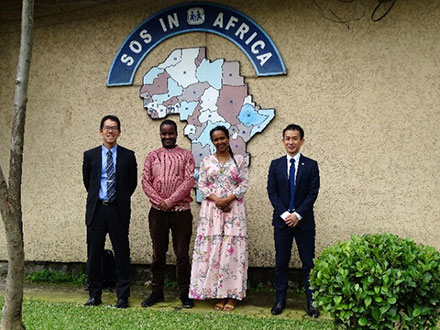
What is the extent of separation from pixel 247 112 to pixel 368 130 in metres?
1.43

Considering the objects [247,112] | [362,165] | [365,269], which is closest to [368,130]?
[362,165]

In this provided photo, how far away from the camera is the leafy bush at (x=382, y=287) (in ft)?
11.7

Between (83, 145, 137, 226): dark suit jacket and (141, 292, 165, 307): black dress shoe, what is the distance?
841 mm

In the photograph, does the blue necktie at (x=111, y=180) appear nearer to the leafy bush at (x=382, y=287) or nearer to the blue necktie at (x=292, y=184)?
the blue necktie at (x=292, y=184)

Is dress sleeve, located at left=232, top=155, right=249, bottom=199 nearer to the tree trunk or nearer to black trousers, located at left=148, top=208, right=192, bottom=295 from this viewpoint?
black trousers, located at left=148, top=208, right=192, bottom=295

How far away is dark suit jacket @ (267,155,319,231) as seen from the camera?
554 centimetres

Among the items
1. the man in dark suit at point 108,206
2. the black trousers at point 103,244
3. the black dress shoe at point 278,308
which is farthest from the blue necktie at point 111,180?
the black dress shoe at point 278,308

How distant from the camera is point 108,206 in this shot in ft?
19.1

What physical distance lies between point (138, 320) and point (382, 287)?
2.46 m

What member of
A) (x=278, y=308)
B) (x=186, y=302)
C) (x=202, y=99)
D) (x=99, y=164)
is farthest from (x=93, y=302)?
(x=202, y=99)

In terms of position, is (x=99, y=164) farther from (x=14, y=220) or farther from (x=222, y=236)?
(x=14, y=220)

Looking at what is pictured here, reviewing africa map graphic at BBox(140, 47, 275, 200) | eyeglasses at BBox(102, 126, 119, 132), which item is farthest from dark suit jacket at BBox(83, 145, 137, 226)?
africa map graphic at BBox(140, 47, 275, 200)

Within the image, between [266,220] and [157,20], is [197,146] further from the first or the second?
[157,20]

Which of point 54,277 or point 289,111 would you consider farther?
Result: point 54,277
